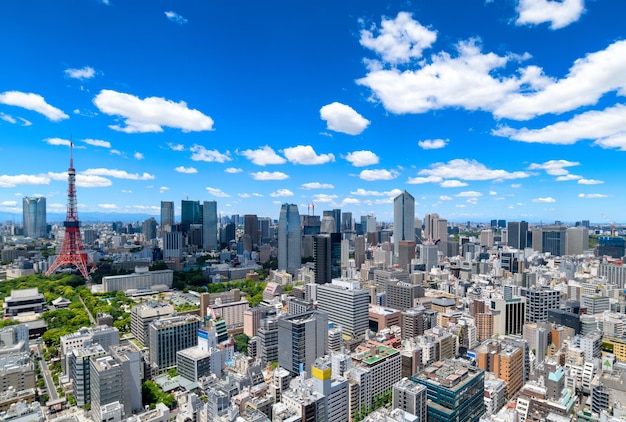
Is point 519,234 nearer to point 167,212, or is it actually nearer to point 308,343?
point 308,343

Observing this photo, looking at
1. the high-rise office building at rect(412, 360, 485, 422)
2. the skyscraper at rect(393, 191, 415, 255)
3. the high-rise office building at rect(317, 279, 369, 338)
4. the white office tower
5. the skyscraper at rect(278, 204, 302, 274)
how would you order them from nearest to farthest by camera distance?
1. the high-rise office building at rect(412, 360, 485, 422)
2. the white office tower
3. the high-rise office building at rect(317, 279, 369, 338)
4. the skyscraper at rect(278, 204, 302, 274)
5. the skyscraper at rect(393, 191, 415, 255)

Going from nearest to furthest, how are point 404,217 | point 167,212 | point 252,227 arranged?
point 404,217 < point 252,227 < point 167,212

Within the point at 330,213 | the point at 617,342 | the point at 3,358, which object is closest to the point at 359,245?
the point at 330,213

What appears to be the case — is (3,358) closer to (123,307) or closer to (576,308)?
(123,307)

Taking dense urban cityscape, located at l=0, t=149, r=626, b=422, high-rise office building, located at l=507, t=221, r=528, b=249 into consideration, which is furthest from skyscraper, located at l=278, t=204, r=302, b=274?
high-rise office building, located at l=507, t=221, r=528, b=249

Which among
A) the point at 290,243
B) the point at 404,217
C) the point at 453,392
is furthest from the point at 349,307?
the point at 404,217

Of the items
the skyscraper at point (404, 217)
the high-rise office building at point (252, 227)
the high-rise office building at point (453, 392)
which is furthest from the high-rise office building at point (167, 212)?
the high-rise office building at point (453, 392)

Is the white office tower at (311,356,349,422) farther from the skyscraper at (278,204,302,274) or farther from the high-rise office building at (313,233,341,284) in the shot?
the skyscraper at (278,204,302,274)
